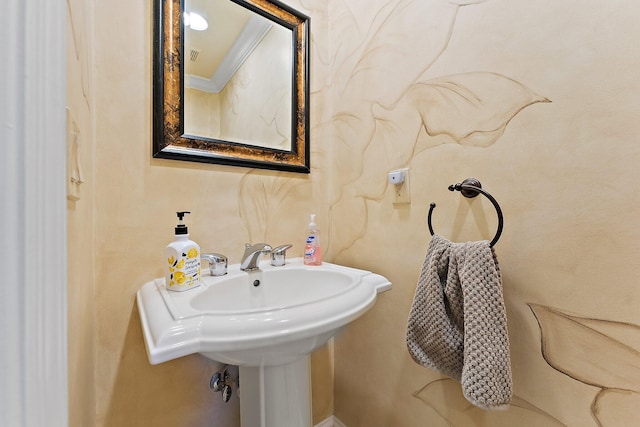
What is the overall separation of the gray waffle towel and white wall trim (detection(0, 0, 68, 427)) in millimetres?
704

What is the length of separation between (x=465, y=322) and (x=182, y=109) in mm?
996

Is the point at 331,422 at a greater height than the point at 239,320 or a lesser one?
lesser

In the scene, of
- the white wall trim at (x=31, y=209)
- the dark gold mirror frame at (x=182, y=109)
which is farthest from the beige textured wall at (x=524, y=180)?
the white wall trim at (x=31, y=209)

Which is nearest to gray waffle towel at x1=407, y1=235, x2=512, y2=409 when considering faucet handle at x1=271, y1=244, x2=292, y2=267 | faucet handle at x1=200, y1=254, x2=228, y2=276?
faucet handle at x1=271, y1=244, x2=292, y2=267

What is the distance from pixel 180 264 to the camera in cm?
70

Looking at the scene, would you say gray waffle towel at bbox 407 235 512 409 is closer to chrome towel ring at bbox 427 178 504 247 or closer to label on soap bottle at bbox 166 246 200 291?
chrome towel ring at bbox 427 178 504 247

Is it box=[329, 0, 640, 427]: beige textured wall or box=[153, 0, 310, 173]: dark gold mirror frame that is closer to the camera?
box=[329, 0, 640, 427]: beige textured wall

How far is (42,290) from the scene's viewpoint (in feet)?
0.83

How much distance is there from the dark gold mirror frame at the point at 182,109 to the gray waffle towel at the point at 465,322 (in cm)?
66

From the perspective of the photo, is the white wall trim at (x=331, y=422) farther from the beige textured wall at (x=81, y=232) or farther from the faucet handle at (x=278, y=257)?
the beige textured wall at (x=81, y=232)

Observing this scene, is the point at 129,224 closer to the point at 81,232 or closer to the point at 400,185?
the point at 81,232

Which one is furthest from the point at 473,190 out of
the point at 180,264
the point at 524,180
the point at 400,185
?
the point at 180,264

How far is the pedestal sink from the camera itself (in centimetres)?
48

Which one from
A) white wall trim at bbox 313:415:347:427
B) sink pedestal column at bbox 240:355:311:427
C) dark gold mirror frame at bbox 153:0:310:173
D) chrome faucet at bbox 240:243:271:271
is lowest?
white wall trim at bbox 313:415:347:427
